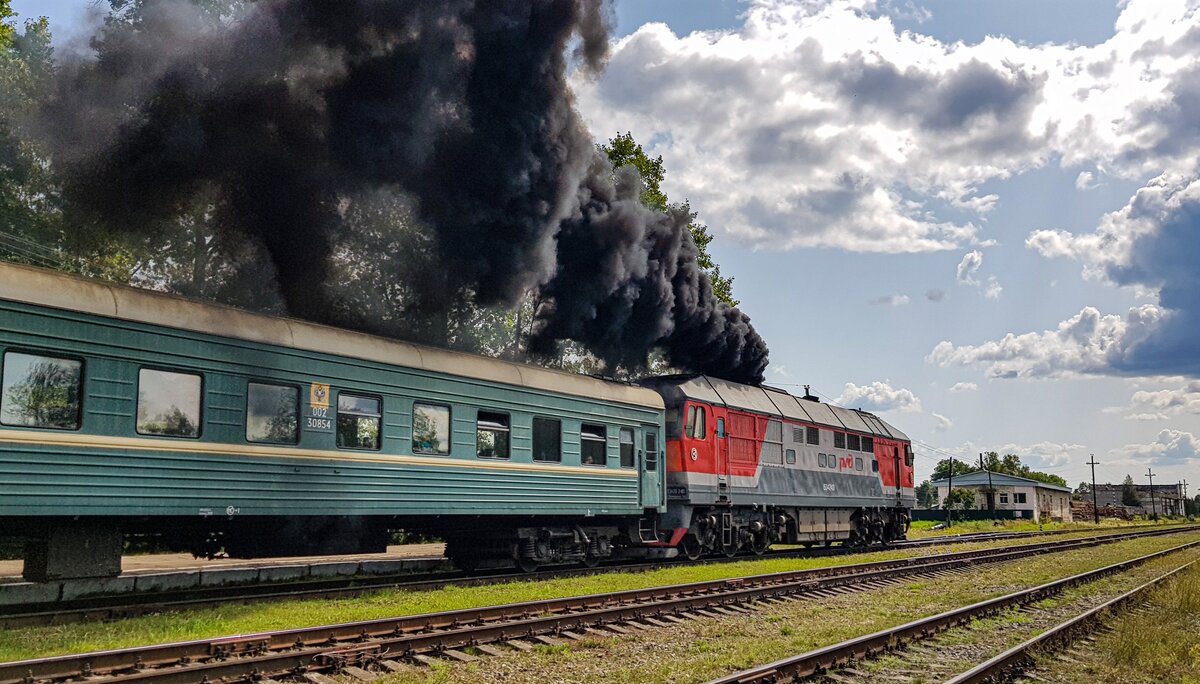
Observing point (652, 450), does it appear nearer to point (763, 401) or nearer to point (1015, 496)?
point (763, 401)

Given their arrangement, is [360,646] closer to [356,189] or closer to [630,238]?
[356,189]

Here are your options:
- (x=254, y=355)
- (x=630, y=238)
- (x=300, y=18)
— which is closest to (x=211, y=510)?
(x=254, y=355)

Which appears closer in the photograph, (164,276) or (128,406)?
(128,406)

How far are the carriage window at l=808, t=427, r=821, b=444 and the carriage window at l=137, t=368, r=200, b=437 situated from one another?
17.5 m

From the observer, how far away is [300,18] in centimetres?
1769

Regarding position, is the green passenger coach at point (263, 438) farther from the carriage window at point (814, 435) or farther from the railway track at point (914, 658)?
the carriage window at point (814, 435)

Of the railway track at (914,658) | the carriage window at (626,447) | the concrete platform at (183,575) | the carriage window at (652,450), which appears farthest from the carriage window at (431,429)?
the railway track at (914,658)

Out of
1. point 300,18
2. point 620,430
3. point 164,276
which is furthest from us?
point 164,276

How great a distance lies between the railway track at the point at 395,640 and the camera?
8305 millimetres

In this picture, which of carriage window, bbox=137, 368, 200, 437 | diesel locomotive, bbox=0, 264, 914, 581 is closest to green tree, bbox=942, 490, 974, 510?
diesel locomotive, bbox=0, 264, 914, 581

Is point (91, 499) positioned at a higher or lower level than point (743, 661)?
higher

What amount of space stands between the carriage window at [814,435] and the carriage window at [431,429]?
13153mm

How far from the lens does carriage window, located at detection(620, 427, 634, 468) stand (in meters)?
19.7

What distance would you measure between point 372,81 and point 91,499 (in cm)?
975
